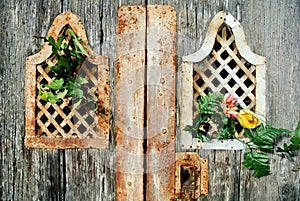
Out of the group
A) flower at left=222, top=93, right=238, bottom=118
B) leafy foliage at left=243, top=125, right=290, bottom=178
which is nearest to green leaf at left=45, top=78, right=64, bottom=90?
flower at left=222, top=93, right=238, bottom=118

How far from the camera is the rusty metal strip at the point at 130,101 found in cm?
175

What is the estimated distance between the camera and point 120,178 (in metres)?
1.77

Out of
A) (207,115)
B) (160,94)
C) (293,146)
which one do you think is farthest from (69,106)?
(293,146)

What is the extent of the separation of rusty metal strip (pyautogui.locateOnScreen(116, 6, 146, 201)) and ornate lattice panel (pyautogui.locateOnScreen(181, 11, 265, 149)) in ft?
0.60

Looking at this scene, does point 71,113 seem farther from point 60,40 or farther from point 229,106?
point 229,106

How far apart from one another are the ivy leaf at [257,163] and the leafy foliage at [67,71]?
0.71m

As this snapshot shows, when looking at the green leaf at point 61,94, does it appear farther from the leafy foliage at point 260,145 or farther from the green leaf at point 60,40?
the leafy foliage at point 260,145

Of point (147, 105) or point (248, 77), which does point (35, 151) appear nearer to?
point (147, 105)

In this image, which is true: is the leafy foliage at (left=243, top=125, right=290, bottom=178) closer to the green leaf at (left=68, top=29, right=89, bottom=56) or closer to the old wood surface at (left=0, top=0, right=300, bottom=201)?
the old wood surface at (left=0, top=0, right=300, bottom=201)

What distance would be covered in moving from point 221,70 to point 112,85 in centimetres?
47

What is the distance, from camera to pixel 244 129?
5.72 feet

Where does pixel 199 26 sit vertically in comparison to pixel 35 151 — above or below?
above

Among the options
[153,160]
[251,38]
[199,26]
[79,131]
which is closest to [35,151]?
[79,131]

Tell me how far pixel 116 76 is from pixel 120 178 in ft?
1.41
